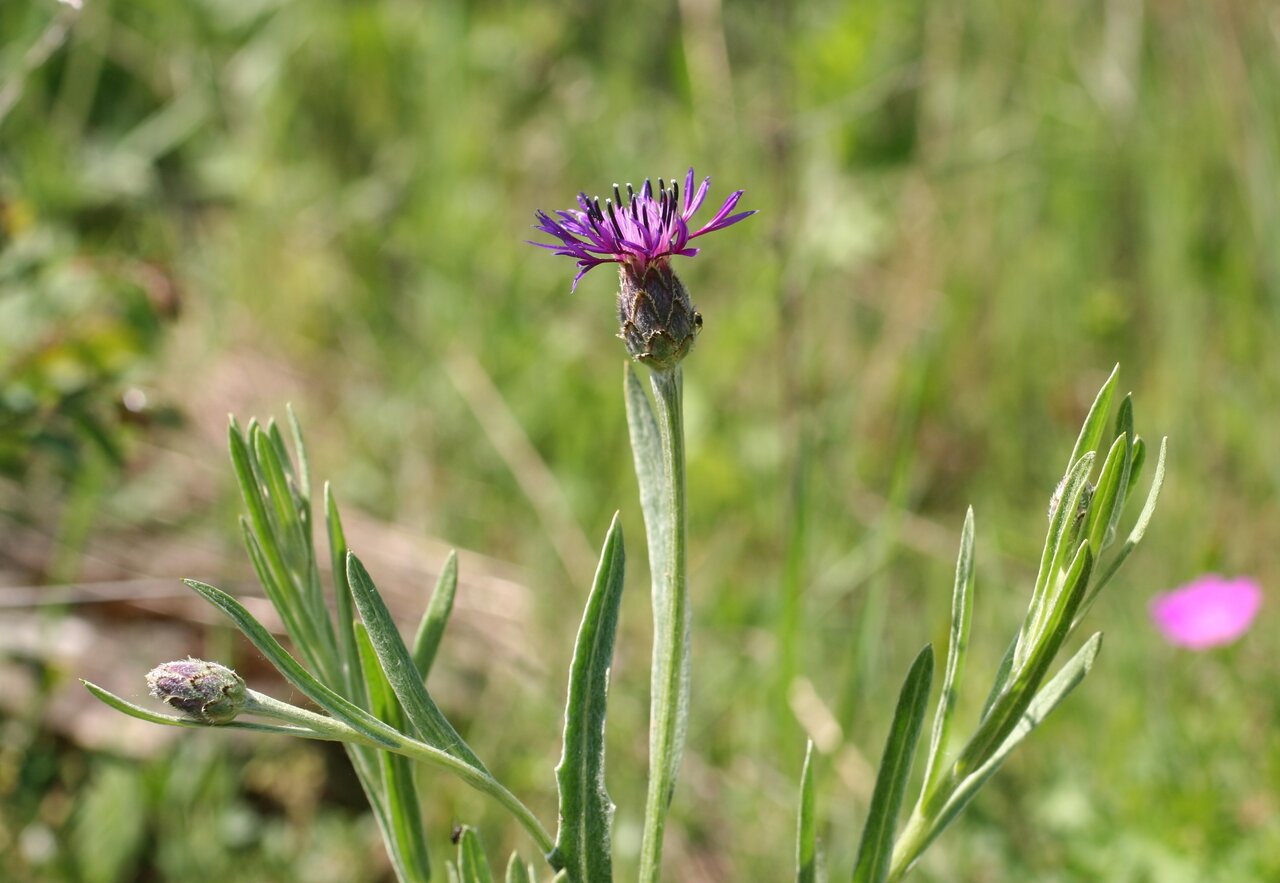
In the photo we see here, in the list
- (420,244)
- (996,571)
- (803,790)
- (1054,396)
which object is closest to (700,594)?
(996,571)

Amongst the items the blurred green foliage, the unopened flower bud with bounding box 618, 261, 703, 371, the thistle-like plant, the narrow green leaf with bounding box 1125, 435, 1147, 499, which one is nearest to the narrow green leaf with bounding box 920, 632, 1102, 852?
the thistle-like plant

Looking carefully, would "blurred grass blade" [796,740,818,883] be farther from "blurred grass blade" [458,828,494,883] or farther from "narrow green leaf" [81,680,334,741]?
"narrow green leaf" [81,680,334,741]

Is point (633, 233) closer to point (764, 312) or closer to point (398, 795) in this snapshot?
point (398, 795)

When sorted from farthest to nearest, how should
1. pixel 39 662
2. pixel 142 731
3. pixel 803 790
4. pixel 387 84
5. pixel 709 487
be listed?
pixel 387 84, pixel 709 487, pixel 142 731, pixel 39 662, pixel 803 790

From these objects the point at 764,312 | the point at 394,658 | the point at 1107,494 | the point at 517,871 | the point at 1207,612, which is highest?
the point at 764,312

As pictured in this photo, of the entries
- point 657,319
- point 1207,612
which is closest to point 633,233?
point 657,319

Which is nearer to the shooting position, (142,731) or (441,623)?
(441,623)

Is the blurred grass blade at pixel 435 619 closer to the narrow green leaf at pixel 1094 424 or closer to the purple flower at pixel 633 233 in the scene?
the purple flower at pixel 633 233

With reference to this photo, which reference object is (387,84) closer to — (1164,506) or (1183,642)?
(1164,506)
